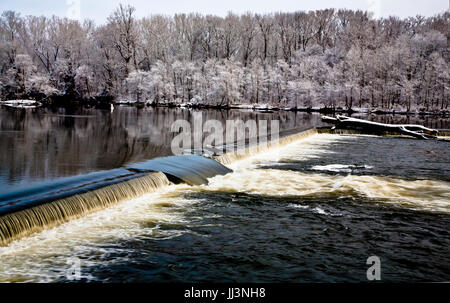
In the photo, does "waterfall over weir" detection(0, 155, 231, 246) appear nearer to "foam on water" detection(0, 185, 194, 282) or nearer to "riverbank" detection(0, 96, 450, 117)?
"foam on water" detection(0, 185, 194, 282)

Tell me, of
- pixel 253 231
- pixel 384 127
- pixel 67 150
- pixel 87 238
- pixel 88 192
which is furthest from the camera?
pixel 384 127

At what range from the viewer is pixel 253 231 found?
7547 mm

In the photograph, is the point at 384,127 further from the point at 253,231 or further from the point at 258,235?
the point at 258,235

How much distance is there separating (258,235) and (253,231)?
21 cm

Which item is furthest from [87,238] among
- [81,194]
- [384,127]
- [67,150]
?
[384,127]

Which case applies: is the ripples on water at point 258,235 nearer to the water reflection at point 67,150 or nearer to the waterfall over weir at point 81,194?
the waterfall over weir at point 81,194

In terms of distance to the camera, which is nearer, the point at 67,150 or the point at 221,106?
the point at 67,150

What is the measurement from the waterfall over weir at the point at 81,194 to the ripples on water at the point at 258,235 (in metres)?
0.20

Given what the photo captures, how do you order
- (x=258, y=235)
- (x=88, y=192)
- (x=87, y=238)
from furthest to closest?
(x=88, y=192), (x=258, y=235), (x=87, y=238)

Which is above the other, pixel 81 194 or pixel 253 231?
pixel 81 194

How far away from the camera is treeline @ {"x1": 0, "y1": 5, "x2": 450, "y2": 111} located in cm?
5747

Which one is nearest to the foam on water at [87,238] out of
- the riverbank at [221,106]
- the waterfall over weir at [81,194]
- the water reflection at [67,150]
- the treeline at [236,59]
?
the waterfall over weir at [81,194]

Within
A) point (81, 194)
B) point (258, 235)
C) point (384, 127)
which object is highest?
point (384, 127)
